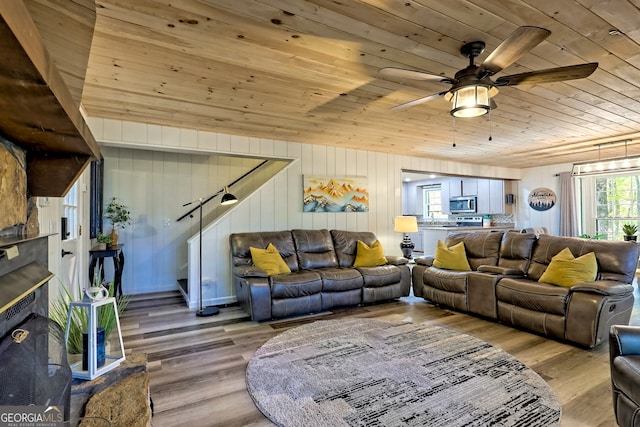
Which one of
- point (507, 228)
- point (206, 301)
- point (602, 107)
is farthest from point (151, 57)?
point (507, 228)

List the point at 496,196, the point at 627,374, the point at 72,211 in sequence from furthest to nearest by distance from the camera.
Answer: the point at 496,196 < the point at 72,211 < the point at 627,374

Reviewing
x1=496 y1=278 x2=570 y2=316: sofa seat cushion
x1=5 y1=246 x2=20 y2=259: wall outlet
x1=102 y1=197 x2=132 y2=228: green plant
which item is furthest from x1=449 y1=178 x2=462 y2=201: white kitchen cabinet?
x1=5 y1=246 x2=20 y2=259: wall outlet

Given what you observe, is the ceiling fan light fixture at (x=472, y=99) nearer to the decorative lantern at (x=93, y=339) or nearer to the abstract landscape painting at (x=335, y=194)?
the decorative lantern at (x=93, y=339)

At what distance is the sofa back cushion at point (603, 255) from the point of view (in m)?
3.15

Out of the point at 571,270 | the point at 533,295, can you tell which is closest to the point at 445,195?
the point at 571,270

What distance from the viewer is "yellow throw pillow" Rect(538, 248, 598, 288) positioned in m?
3.18

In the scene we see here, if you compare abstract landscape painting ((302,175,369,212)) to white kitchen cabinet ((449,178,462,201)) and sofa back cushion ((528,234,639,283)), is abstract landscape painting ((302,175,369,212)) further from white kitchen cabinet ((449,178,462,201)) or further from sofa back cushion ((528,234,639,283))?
white kitchen cabinet ((449,178,462,201))

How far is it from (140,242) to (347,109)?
3954 millimetres

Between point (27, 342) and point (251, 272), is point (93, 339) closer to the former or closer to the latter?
point (27, 342)

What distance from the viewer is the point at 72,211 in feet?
10.2

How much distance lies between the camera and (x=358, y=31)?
2010 mm

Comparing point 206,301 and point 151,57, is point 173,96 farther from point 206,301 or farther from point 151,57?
point 206,301

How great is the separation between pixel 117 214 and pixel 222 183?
1701 mm

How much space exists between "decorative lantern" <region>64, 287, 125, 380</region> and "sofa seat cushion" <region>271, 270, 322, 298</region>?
203cm
